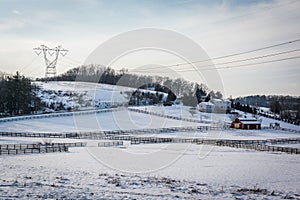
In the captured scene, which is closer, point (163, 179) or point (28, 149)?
point (163, 179)

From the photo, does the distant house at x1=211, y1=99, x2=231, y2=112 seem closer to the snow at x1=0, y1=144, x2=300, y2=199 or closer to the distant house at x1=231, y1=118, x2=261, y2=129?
the distant house at x1=231, y1=118, x2=261, y2=129

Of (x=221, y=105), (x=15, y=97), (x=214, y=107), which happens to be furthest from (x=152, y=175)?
(x=221, y=105)

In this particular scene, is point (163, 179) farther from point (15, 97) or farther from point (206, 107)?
point (206, 107)

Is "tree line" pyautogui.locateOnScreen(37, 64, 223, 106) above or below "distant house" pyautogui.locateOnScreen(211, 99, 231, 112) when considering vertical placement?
above

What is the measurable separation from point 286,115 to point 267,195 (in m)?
108

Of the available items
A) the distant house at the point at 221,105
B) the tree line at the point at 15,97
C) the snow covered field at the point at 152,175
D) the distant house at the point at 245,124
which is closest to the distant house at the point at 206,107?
the distant house at the point at 221,105

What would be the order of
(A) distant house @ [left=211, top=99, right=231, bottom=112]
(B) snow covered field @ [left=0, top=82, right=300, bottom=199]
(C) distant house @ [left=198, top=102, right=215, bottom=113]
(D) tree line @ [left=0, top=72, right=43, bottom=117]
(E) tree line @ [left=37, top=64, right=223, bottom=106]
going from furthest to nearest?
(E) tree line @ [left=37, top=64, right=223, bottom=106] < (A) distant house @ [left=211, top=99, right=231, bottom=112] < (C) distant house @ [left=198, top=102, right=215, bottom=113] < (D) tree line @ [left=0, top=72, right=43, bottom=117] < (B) snow covered field @ [left=0, top=82, right=300, bottom=199]

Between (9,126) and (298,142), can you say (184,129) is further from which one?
(9,126)

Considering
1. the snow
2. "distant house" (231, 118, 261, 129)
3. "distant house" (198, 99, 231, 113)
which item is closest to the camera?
the snow

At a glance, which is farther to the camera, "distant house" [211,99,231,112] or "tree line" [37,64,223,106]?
"tree line" [37,64,223,106]

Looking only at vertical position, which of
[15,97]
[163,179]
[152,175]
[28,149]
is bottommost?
[28,149]

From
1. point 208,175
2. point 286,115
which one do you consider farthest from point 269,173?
point 286,115

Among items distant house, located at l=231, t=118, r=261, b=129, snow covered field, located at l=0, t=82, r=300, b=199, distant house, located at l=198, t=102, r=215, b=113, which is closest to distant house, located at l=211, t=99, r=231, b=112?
distant house, located at l=198, t=102, r=215, b=113

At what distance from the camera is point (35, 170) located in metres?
22.2
